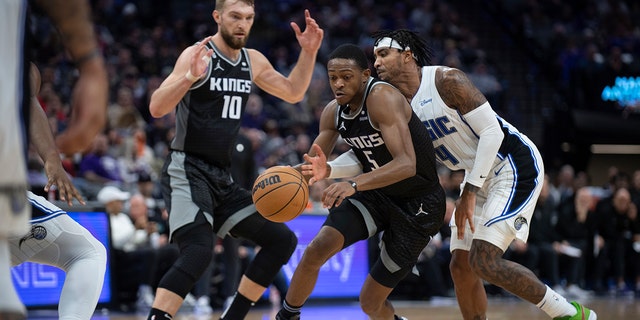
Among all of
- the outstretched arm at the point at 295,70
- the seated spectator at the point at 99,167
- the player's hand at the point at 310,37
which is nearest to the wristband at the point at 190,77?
the outstretched arm at the point at 295,70

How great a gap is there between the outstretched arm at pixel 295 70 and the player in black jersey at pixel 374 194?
1.89 ft

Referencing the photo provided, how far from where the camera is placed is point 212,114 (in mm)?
5527

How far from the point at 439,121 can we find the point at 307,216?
500 centimetres

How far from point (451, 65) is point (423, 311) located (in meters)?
8.45

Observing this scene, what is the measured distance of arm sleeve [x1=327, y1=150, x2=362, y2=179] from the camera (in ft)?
17.7

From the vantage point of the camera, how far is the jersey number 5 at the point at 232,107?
556 cm

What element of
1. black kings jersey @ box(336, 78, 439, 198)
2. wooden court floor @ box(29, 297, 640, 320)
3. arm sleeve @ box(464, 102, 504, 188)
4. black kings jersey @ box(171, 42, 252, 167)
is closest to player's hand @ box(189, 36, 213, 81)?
black kings jersey @ box(171, 42, 252, 167)

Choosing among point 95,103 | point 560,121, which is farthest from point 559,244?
point 95,103

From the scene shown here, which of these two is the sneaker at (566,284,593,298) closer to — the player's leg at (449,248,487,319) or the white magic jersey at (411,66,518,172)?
the player's leg at (449,248,487,319)

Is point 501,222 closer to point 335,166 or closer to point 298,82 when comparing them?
point 335,166

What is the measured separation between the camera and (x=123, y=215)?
9.73 meters

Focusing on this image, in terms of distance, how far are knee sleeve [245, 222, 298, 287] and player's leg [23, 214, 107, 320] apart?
1.36 meters

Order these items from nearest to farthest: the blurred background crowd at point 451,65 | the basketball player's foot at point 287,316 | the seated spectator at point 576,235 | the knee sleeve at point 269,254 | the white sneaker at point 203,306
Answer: the basketball player's foot at point 287,316, the knee sleeve at point 269,254, the white sneaker at point 203,306, the blurred background crowd at point 451,65, the seated spectator at point 576,235

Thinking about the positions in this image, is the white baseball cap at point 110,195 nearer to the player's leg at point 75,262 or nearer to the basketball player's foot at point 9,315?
the player's leg at point 75,262
